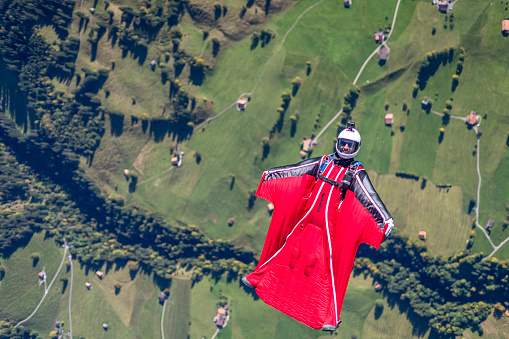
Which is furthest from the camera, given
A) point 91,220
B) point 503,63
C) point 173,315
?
point 91,220

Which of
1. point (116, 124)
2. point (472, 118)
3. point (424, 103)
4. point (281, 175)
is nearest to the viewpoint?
point (281, 175)

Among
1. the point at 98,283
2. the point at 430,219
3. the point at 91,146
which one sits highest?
the point at 430,219

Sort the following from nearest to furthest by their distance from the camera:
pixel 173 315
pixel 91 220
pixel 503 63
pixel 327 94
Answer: pixel 503 63 → pixel 327 94 → pixel 173 315 → pixel 91 220

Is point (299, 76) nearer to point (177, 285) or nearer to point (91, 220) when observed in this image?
point (177, 285)

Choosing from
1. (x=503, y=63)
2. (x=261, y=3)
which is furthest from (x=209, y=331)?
(x=503, y=63)

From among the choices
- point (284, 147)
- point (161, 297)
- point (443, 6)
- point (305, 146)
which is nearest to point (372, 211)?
point (305, 146)

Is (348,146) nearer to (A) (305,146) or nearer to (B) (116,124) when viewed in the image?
(A) (305,146)

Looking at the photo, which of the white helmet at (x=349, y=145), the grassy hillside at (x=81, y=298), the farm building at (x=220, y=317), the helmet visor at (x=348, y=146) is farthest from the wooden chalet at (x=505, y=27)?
the grassy hillside at (x=81, y=298)
